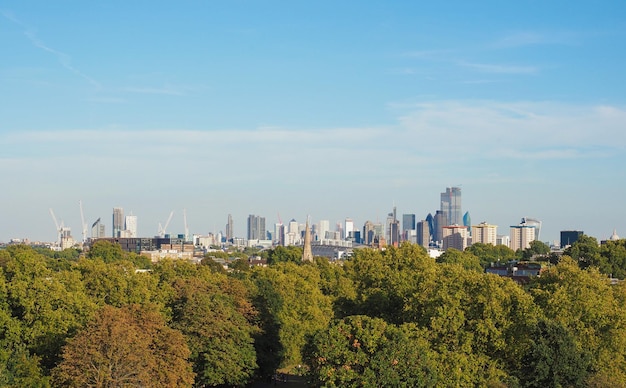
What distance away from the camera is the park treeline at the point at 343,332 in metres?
47.2

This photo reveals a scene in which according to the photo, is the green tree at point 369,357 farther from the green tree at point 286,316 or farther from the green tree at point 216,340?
the green tree at point 286,316

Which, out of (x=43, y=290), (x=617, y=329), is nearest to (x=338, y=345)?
(x=617, y=329)

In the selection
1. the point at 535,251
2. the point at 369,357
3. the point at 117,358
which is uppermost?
the point at 535,251

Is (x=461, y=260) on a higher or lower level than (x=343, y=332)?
higher

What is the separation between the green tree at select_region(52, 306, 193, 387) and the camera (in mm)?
48000

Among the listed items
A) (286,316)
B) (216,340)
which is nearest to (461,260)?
(286,316)

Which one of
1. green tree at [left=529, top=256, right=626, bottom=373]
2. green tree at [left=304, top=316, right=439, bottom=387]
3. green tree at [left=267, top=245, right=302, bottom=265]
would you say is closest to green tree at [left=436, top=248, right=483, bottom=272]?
green tree at [left=267, top=245, right=302, bottom=265]

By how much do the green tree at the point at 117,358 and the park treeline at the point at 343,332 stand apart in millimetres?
70

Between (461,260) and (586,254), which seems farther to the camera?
(461,260)

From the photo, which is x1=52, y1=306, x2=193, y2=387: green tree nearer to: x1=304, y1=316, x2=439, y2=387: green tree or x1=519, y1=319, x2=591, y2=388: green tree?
x1=304, y1=316, x2=439, y2=387: green tree

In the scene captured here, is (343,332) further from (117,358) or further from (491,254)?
(491,254)

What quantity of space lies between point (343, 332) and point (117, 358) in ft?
36.8

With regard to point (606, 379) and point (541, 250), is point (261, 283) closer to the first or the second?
point (606, 379)

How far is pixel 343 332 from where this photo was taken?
1881 inches
